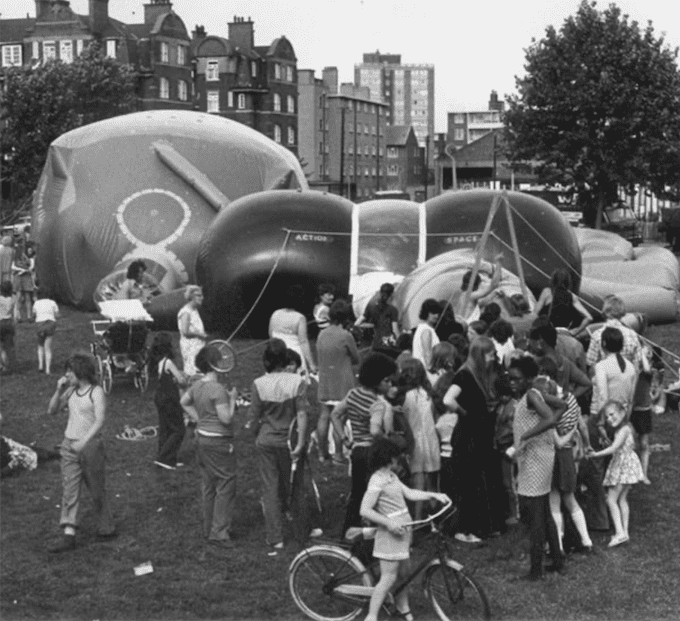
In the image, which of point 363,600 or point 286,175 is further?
point 286,175

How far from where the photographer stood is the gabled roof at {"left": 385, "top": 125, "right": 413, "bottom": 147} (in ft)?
463

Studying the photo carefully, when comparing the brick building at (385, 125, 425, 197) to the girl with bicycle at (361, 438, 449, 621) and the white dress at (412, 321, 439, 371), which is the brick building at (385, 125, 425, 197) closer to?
the white dress at (412, 321, 439, 371)

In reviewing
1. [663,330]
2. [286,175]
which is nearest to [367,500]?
[663,330]

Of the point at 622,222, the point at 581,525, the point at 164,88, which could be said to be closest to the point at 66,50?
the point at 164,88

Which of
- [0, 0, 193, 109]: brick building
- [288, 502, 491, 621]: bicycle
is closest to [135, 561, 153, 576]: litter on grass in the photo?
[288, 502, 491, 621]: bicycle

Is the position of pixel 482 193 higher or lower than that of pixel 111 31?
lower

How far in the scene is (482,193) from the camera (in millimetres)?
22469

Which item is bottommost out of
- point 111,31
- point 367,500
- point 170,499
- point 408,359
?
point 170,499

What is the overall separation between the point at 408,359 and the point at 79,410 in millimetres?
2723

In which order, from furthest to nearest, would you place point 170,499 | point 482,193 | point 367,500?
point 482,193 < point 170,499 < point 367,500

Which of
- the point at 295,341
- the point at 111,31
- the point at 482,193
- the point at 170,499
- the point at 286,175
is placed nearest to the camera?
the point at 170,499

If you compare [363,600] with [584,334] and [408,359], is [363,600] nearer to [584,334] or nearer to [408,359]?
[408,359]

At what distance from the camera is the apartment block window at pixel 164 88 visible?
270ft

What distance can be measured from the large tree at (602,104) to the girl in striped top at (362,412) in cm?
3628
